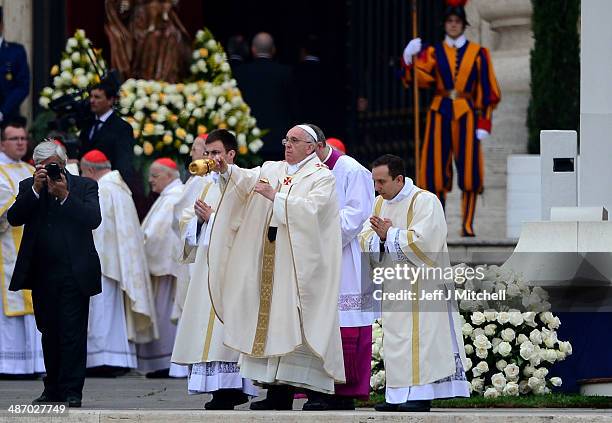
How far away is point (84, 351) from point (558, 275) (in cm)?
327

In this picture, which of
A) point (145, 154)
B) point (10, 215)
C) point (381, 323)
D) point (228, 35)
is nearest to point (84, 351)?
point (10, 215)

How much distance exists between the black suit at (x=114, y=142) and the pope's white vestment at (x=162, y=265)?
0.66m

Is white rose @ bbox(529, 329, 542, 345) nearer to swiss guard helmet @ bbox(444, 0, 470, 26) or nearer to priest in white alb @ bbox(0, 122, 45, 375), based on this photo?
priest in white alb @ bbox(0, 122, 45, 375)

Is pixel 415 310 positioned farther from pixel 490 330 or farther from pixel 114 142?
pixel 114 142

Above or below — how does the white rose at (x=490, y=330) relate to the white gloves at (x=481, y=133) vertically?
below

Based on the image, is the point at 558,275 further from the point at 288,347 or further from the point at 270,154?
the point at 270,154

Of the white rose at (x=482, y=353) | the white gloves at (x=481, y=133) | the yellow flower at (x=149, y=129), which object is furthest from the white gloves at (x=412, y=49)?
the white rose at (x=482, y=353)

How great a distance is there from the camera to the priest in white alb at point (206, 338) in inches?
504

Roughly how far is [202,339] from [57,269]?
1009 millimetres

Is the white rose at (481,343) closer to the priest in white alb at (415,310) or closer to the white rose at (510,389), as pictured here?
the white rose at (510,389)

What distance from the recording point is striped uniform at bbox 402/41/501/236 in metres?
17.6

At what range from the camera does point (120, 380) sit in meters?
15.9

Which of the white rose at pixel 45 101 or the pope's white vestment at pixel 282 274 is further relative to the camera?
the white rose at pixel 45 101

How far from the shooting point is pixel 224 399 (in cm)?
1284
